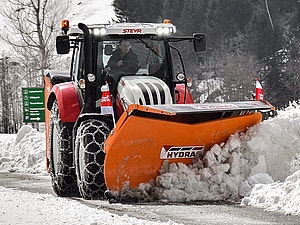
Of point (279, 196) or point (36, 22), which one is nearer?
point (279, 196)

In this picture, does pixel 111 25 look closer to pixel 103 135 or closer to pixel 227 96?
pixel 103 135

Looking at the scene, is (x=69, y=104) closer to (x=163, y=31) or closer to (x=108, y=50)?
(x=108, y=50)

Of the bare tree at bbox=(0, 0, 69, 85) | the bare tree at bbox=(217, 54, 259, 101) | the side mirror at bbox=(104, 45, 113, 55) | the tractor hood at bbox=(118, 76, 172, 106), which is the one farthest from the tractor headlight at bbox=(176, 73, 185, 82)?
the bare tree at bbox=(217, 54, 259, 101)

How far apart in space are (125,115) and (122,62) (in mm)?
1536

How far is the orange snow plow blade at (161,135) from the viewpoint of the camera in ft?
25.3

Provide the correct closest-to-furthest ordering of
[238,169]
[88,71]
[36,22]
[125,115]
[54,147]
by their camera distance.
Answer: [125,115] → [238,169] → [88,71] → [54,147] → [36,22]

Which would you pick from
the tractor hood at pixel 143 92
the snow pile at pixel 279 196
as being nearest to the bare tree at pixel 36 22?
the tractor hood at pixel 143 92

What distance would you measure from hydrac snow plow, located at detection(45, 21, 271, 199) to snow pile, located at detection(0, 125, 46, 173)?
15.5 ft

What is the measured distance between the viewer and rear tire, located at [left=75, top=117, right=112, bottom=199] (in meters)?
8.04

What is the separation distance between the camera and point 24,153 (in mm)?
15422

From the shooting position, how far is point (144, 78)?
348 inches

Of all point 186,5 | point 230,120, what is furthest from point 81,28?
point 186,5

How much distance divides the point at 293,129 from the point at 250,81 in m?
45.1

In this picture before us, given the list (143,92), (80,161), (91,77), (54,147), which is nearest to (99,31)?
(91,77)
